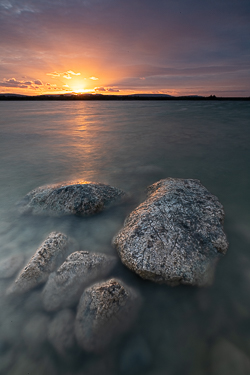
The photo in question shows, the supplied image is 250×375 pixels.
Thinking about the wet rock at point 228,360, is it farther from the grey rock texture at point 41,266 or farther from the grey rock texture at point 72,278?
the grey rock texture at point 41,266

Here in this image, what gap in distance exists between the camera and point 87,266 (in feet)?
10.3

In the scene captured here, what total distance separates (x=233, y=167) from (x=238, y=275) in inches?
227

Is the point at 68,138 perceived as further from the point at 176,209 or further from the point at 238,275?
the point at 238,275

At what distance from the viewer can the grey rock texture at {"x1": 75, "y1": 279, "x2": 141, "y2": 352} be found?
2.48 meters

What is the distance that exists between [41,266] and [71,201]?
1.86m

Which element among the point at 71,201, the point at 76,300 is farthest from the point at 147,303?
the point at 71,201

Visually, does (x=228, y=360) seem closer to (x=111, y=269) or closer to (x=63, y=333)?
(x=111, y=269)

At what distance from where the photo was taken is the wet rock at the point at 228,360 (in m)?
2.31

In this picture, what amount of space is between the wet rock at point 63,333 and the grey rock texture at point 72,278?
132 mm

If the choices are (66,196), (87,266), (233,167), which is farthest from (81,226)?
(233,167)

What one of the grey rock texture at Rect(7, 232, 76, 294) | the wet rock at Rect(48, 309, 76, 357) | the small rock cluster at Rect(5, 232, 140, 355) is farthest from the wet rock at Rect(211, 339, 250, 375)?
the grey rock texture at Rect(7, 232, 76, 294)

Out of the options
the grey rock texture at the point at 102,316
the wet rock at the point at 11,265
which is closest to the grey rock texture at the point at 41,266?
the wet rock at the point at 11,265

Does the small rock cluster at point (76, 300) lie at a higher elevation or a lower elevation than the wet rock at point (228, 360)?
higher

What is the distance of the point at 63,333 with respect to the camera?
2.56 m
